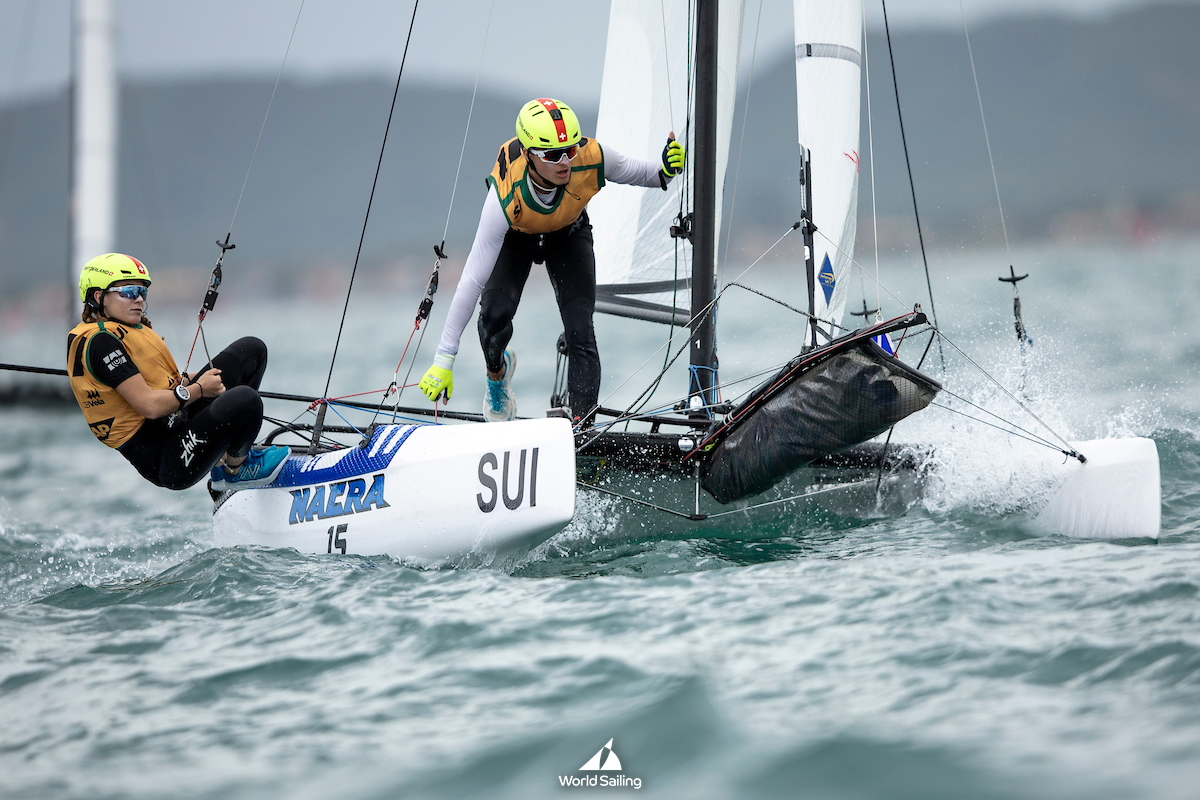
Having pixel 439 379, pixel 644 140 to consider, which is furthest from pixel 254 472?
pixel 644 140

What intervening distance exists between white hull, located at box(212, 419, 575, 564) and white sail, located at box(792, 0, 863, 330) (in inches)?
69.1

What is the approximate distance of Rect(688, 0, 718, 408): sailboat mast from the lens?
4074 mm

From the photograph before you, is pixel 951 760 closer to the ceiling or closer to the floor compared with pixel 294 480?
closer to the floor

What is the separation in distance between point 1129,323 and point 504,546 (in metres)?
15.1

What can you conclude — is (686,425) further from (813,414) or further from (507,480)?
(507,480)

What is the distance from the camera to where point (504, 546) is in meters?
3.30

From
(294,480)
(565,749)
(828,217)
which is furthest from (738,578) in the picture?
(828,217)

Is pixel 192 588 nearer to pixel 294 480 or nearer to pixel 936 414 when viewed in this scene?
pixel 294 480

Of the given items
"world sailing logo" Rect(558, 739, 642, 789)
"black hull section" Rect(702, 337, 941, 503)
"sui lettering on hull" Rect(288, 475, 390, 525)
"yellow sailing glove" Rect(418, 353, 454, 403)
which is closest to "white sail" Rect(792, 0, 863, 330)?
"black hull section" Rect(702, 337, 941, 503)

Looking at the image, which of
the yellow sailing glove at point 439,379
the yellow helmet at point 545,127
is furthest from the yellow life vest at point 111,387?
the yellow helmet at point 545,127

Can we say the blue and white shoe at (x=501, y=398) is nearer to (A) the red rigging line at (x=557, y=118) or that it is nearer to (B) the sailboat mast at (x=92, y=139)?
(A) the red rigging line at (x=557, y=118)

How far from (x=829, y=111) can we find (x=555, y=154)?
154 centimetres

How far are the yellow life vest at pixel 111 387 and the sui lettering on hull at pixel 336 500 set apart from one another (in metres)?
0.61

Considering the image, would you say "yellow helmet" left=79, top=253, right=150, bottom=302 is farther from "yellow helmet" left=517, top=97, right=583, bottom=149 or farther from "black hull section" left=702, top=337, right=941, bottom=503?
"black hull section" left=702, top=337, right=941, bottom=503
